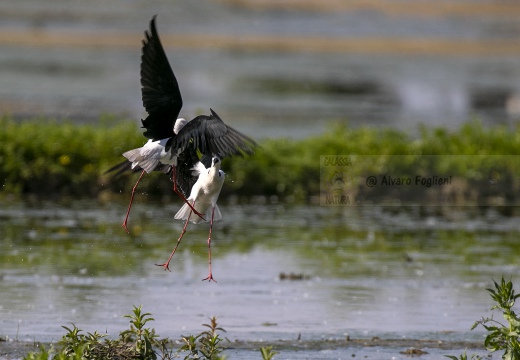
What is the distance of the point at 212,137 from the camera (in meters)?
7.81

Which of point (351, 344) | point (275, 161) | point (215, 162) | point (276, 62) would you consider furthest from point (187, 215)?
point (276, 62)

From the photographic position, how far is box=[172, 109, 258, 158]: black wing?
7.68m

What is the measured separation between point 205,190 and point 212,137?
2.62 ft

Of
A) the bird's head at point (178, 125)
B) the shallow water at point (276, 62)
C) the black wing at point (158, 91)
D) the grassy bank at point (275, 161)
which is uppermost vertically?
the shallow water at point (276, 62)

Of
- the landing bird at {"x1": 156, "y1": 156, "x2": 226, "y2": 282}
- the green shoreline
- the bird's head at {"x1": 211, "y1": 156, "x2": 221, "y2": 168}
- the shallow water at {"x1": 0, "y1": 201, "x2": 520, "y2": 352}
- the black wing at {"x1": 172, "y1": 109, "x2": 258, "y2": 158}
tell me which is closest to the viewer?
the black wing at {"x1": 172, "y1": 109, "x2": 258, "y2": 158}

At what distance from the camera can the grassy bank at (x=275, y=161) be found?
1439 cm

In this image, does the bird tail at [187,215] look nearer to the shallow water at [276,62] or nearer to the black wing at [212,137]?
the black wing at [212,137]

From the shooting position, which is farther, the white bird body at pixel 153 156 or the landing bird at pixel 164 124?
the white bird body at pixel 153 156

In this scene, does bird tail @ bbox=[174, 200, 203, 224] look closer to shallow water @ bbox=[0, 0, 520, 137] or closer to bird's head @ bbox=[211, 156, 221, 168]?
bird's head @ bbox=[211, 156, 221, 168]

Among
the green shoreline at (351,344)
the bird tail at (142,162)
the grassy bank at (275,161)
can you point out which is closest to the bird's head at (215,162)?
the bird tail at (142,162)

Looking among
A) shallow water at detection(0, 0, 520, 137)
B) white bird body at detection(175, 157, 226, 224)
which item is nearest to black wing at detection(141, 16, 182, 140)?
white bird body at detection(175, 157, 226, 224)

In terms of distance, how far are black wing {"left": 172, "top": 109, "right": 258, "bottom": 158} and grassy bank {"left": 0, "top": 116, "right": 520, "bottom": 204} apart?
637cm

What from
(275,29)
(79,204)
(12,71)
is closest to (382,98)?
(12,71)

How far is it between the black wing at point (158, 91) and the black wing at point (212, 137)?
28 cm
